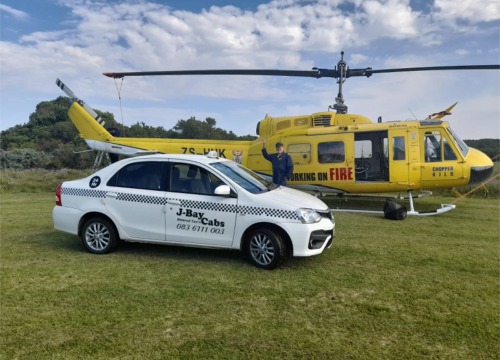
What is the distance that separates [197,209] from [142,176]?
1.09 metres

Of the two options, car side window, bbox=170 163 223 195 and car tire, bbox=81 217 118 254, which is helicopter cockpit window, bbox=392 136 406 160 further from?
car tire, bbox=81 217 118 254

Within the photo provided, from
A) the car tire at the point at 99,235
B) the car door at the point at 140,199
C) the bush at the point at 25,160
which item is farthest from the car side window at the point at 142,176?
the bush at the point at 25,160

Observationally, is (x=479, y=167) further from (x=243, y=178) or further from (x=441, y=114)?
(x=243, y=178)

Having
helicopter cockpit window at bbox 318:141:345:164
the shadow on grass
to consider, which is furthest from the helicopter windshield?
the shadow on grass

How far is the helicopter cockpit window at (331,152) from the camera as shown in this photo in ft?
32.9

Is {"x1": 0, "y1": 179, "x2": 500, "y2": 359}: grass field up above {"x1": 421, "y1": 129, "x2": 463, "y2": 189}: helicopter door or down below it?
below

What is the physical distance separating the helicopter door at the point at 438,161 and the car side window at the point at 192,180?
6.25 m

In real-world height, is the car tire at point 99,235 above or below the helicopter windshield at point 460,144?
below

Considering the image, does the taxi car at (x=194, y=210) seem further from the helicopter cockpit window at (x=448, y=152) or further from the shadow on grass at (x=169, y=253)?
the helicopter cockpit window at (x=448, y=152)

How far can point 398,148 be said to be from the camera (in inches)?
377

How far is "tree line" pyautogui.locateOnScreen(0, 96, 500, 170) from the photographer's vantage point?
32.4m

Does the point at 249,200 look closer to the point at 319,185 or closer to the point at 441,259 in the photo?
the point at 441,259

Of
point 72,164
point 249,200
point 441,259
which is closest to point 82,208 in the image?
point 249,200

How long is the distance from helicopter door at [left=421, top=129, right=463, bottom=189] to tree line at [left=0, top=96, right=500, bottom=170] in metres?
18.3
